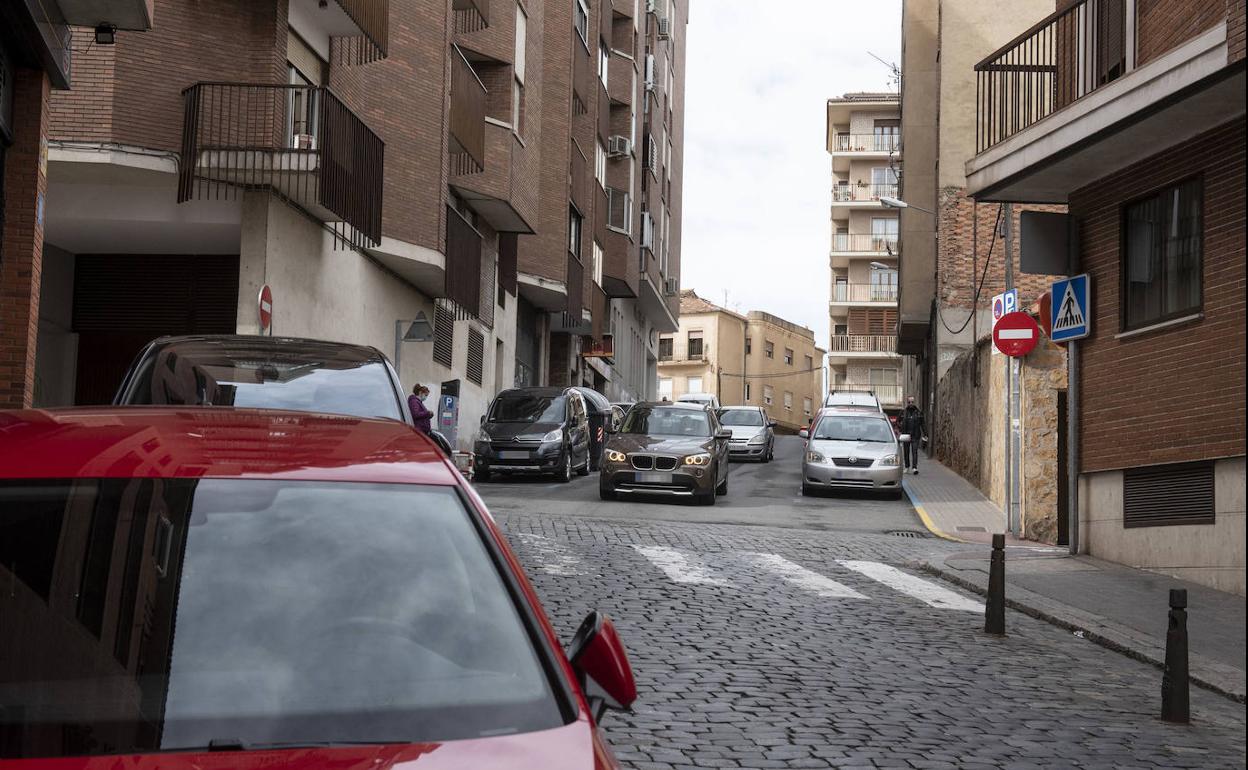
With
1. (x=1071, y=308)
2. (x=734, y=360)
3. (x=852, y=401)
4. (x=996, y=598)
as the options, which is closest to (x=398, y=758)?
(x=996, y=598)

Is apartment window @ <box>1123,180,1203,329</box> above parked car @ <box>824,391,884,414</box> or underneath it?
above

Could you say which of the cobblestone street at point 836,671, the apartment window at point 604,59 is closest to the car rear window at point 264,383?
the cobblestone street at point 836,671

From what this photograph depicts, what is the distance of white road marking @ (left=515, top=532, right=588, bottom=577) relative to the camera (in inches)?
489

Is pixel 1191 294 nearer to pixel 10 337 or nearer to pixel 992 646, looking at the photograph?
pixel 992 646

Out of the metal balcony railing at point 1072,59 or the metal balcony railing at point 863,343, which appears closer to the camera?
the metal balcony railing at point 1072,59

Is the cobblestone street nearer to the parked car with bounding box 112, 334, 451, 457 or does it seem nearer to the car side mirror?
the parked car with bounding box 112, 334, 451, 457

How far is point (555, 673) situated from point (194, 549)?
81 cm

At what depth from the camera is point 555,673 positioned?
9.45ft

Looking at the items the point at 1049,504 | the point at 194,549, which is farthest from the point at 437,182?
the point at 194,549

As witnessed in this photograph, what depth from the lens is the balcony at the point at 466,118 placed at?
2722 centimetres

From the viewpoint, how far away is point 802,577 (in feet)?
42.9

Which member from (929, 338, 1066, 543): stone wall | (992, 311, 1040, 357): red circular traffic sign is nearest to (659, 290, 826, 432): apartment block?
(929, 338, 1066, 543): stone wall

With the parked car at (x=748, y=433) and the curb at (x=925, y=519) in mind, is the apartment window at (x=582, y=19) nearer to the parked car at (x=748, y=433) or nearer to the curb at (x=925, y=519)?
the parked car at (x=748, y=433)

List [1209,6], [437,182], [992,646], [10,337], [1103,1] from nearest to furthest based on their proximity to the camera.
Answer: [992,646] < [10,337] < [1209,6] < [1103,1] < [437,182]
